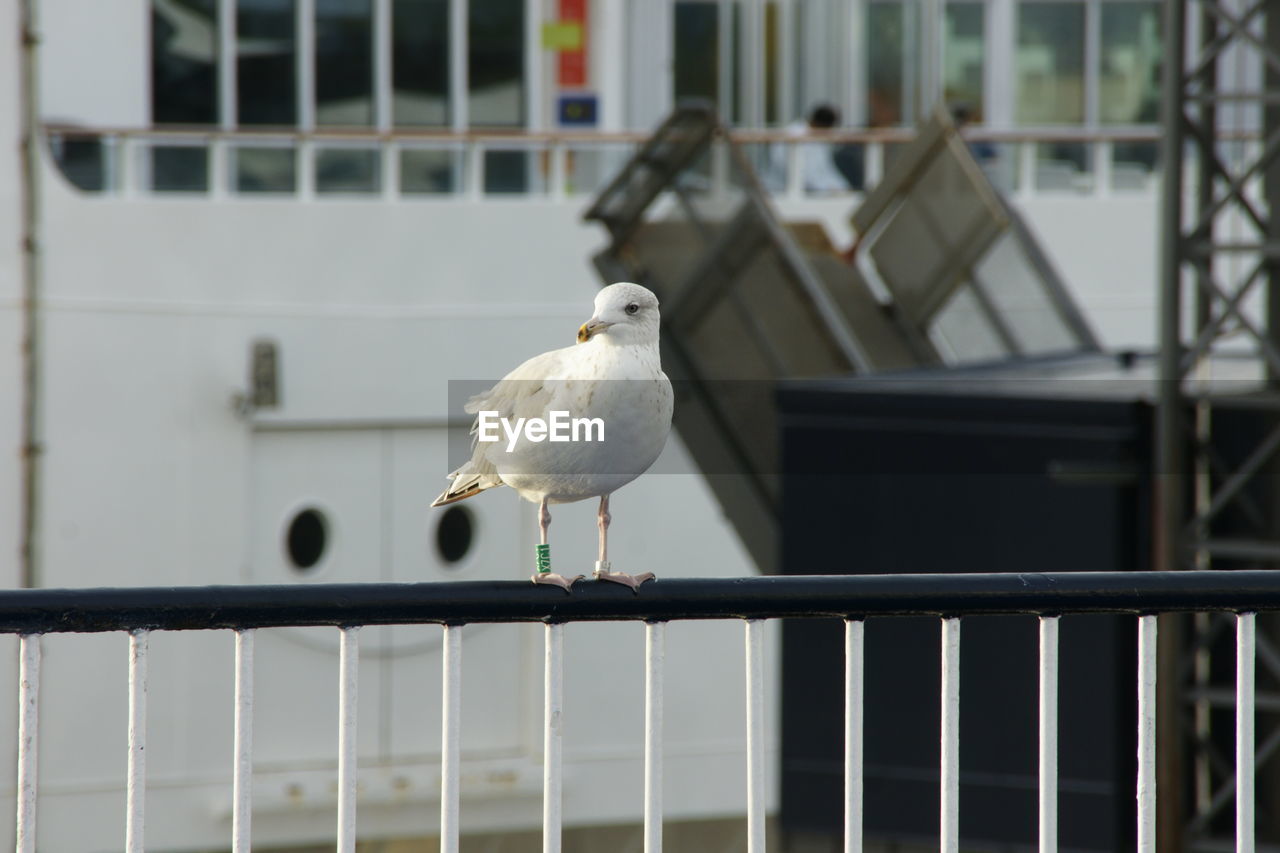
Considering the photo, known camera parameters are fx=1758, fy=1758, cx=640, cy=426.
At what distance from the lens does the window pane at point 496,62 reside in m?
14.7

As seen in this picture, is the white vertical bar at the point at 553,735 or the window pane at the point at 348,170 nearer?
the white vertical bar at the point at 553,735

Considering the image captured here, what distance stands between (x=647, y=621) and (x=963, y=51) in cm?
1467

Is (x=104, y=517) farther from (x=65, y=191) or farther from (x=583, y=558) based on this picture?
(x=583, y=558)

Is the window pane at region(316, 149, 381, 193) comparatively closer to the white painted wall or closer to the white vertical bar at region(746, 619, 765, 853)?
the white painted wall

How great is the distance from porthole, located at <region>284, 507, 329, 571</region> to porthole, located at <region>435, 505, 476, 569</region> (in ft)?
2.86

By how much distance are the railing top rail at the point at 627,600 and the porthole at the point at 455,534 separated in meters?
11.0

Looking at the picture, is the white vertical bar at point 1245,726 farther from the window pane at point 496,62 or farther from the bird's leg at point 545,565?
the window pane at point 496,62

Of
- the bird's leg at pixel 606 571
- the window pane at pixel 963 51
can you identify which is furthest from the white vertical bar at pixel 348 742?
the window pane at pixel 963 51

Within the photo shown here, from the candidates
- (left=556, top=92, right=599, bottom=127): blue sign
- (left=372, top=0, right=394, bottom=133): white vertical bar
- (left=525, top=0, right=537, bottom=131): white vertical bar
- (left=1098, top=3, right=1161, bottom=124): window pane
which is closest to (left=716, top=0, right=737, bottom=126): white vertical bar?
(left=556, top=92, right=599, bottom=127): blue sign

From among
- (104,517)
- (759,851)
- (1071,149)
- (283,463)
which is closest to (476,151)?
(283,463)

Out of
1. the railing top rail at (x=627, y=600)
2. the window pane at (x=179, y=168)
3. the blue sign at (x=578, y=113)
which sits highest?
the blue sign at (x=578, y=113)

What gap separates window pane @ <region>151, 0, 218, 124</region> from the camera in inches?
543

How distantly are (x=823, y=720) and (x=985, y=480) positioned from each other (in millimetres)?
1424
